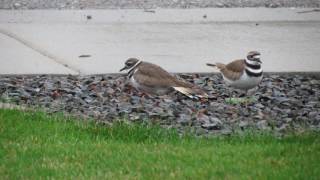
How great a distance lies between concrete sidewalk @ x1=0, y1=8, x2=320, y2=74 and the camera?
10000 mm

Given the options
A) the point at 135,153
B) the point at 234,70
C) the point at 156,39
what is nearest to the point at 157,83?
the point at 234,70

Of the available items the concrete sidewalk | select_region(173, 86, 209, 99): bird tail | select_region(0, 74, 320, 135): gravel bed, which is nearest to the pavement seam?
the concrete sidewalk

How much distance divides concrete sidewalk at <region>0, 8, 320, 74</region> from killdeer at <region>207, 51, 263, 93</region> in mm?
1150

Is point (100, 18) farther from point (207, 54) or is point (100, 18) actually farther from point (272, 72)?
point (272, 72)

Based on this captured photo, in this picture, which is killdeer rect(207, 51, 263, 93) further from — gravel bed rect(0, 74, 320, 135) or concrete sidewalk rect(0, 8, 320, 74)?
concrete sidewalk rect(0, 8, 320, 74)

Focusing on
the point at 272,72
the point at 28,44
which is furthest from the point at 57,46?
the point at 272,72

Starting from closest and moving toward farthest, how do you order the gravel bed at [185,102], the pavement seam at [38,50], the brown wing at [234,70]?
the gravel bed at [185,102], the brown wing at [234,70], the pavement seam at [38,50]

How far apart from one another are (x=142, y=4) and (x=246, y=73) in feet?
19.1

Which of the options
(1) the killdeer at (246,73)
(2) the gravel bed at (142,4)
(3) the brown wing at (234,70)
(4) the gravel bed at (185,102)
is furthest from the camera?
(2) the gravel bed at (142,4)

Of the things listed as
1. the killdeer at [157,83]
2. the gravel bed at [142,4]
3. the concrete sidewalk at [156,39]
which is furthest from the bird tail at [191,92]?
the gravel bed at [142,4]

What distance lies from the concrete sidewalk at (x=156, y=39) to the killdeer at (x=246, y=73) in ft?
3.77

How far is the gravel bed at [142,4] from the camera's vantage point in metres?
13.7

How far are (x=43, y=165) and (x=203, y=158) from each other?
121 cm

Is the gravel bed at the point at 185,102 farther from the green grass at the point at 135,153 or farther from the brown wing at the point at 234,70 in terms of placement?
the green grass at the point at 135,153
